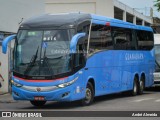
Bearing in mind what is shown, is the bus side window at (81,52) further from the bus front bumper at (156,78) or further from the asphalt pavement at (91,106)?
the bus front bumper at (156,78)

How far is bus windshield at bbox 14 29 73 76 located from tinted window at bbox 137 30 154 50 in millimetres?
8118

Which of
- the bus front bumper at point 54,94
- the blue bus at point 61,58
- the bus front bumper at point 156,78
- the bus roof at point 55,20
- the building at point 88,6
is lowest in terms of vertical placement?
the bus front bumper at point 156,78

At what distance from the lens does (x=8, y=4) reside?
2670cm

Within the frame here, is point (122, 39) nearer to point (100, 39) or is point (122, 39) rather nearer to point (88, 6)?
point (100, 39)

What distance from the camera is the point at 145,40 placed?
25.8m

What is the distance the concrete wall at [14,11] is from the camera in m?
26.2

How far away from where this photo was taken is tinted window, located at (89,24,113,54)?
1870 centimetres

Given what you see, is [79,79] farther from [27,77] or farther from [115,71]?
[115,71]

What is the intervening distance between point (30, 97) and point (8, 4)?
427 inches

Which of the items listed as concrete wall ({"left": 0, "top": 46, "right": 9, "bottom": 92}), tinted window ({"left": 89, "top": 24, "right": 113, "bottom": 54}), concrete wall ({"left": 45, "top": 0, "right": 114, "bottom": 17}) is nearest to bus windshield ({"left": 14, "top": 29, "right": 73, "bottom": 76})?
tinted window ({"left": 89, "top": 24, "right": 113, "bottom": 54})

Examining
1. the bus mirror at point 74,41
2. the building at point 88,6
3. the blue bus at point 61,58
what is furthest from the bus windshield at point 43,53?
the building at point 88,6

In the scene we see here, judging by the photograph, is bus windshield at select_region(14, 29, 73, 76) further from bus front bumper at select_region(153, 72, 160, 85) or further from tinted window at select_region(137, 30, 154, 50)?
bus front bumper at select_region(153, 72, 160, 85)

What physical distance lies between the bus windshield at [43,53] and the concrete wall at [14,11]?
882 centimetres

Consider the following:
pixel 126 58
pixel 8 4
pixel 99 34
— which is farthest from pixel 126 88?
pixel 8 4
